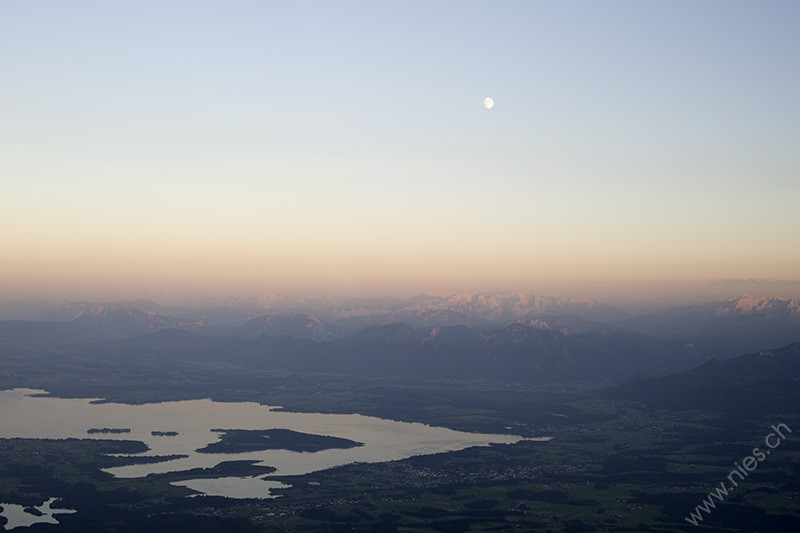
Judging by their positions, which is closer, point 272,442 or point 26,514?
point 26,514

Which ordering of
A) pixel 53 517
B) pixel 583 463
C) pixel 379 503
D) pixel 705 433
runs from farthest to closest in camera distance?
pixel 705 433
pixel 583 463
pixel 379 503
pixel 53 517

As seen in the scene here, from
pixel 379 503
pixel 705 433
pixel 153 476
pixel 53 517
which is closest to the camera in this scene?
pixel 53 517

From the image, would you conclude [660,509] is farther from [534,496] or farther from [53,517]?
[53,517]

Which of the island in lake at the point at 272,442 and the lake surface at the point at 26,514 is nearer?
the lake surface at the point at 26,514

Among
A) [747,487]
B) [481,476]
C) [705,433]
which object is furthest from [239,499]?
[705,433]

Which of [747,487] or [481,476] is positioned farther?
[481,476]

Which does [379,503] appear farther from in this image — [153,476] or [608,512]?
[153,476]

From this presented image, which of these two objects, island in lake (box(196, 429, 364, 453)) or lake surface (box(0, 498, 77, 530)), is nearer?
lake surface (box(0, 498, 77, 530))
